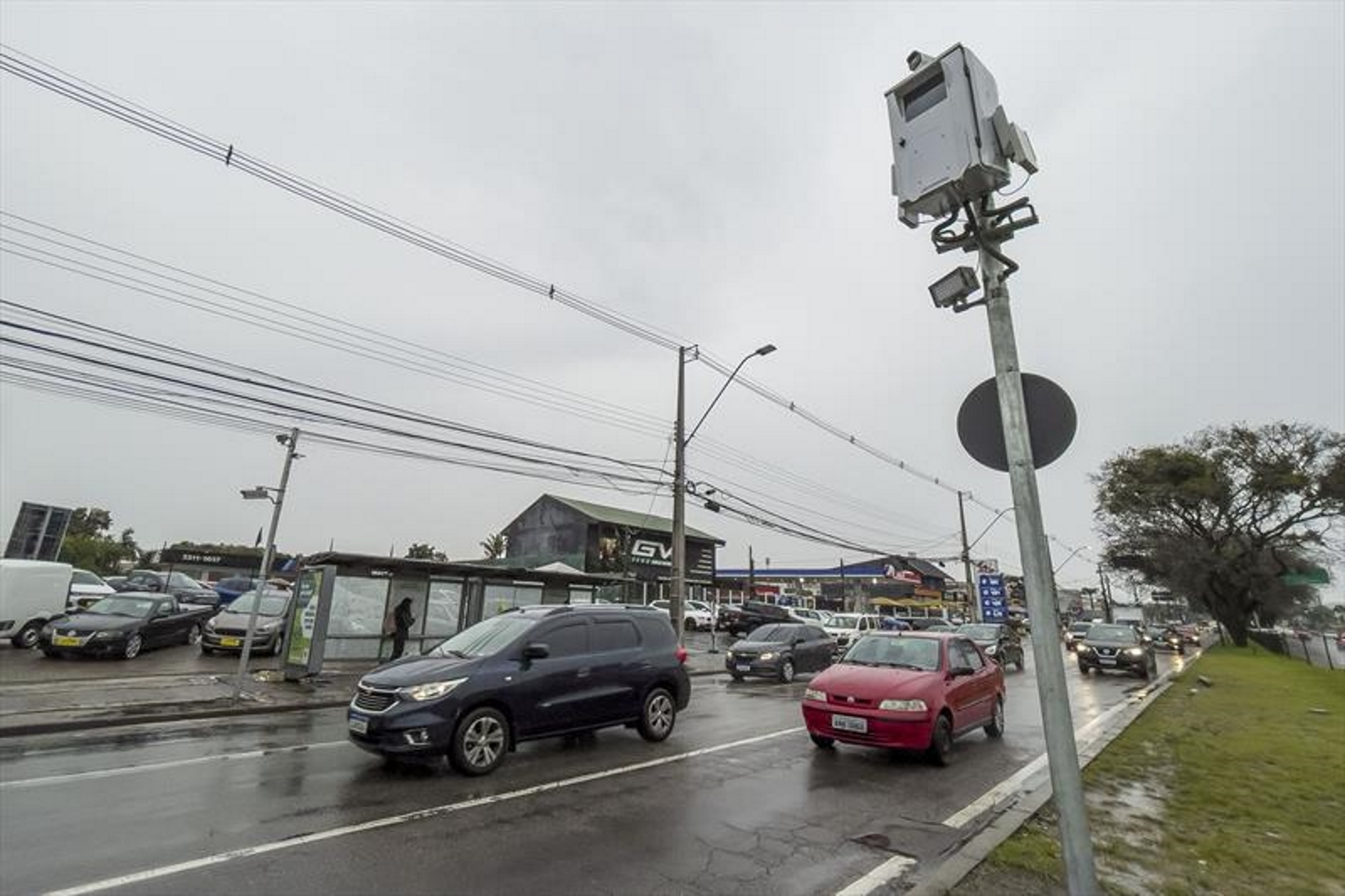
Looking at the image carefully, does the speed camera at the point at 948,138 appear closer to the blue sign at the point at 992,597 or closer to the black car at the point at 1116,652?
the black car at the point at 1116,652

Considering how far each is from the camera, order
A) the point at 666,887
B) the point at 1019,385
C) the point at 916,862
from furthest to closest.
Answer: the point at 916,862 < the point at 666,887 < the point at 1019,385

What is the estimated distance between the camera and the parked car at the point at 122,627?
48.7ft

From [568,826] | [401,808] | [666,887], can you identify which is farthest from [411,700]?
[666,887]

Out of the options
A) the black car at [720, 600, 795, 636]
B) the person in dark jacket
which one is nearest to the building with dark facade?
the black car at [720, 600, 795, 636]

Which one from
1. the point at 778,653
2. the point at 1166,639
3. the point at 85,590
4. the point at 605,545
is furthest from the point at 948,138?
the point at 1166,639

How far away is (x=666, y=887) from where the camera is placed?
4.37 m

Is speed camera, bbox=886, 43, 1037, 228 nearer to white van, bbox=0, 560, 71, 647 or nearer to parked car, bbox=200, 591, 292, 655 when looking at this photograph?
parked car, bbox=200, 591, 292, 655

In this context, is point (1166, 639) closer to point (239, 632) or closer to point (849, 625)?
point (849, 625)

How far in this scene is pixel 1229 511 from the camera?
145ft

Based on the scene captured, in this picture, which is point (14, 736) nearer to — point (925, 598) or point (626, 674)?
point (626, 674)

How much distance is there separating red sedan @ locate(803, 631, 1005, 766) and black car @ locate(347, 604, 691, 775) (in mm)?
2251

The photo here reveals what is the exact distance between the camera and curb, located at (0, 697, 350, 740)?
8656mm

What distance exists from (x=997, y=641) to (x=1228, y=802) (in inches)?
585

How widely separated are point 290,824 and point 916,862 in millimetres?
5047
